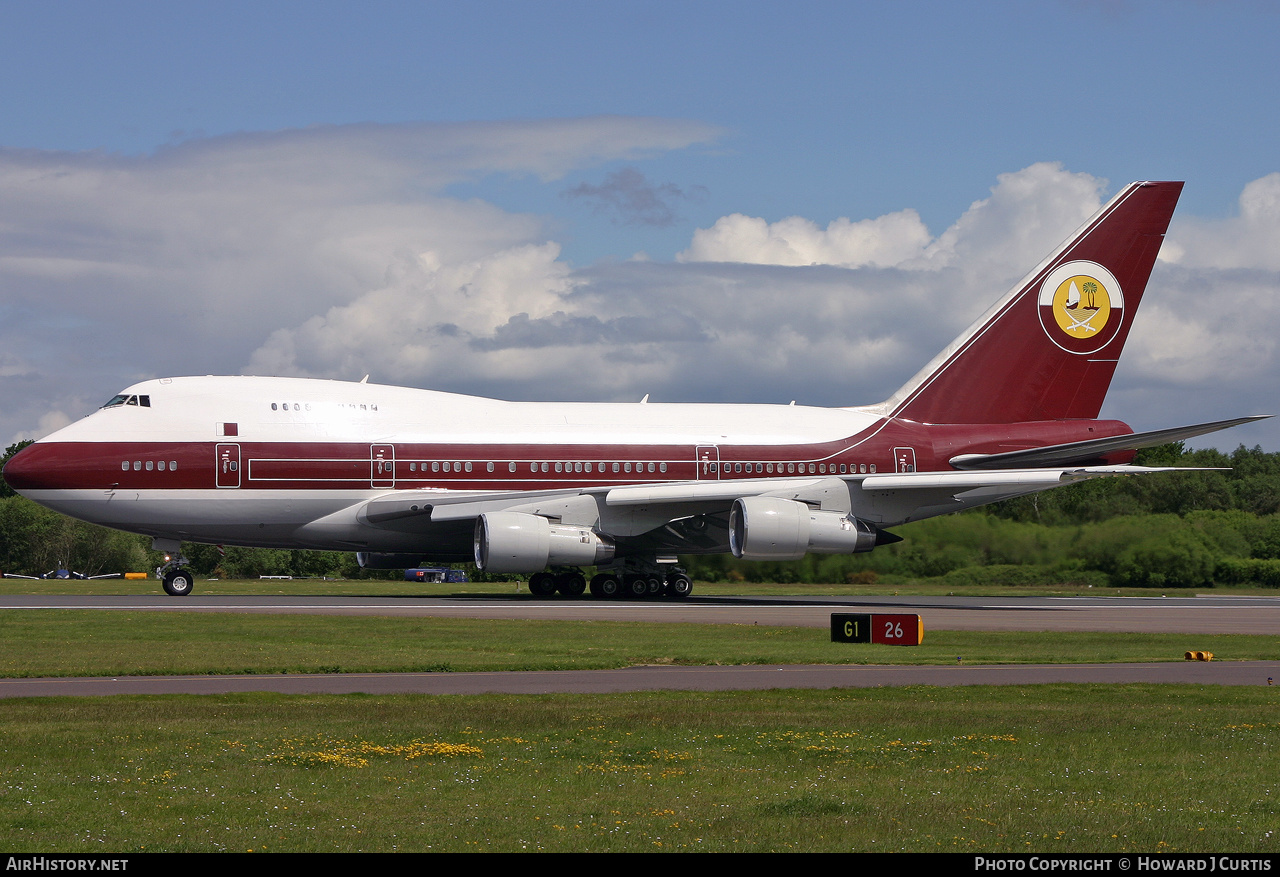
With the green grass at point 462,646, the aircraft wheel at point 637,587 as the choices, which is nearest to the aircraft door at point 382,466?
the aircraft wheel at point 637,587

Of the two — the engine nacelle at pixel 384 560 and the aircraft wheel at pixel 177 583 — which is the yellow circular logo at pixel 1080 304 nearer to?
the engine nacelle at pixel 384 560

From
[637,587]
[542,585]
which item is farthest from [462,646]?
[542,585]

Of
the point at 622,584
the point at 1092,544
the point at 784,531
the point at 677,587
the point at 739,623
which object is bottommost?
the point at 739,623

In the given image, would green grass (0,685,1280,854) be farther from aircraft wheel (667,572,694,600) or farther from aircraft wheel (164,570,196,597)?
aircraft wheel (667,572,694,600)

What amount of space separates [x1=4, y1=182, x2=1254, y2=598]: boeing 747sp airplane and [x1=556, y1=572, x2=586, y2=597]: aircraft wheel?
0.22 feet

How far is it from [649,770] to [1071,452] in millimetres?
29792

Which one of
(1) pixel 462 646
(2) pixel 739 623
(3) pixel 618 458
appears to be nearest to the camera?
(1) pixel 462 646

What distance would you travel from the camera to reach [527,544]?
34.6m

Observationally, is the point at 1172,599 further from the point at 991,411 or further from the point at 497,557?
the point at 497,557

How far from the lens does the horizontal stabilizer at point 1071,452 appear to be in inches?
1349

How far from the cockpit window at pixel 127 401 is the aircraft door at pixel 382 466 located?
20.0 ft

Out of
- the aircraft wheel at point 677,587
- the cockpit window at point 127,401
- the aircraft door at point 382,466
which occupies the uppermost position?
the cockpit window at point 127,401

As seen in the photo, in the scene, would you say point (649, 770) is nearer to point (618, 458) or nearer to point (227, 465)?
point (227, 465)

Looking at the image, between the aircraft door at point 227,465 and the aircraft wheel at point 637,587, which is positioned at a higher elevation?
the aircraft door at point 227,465
